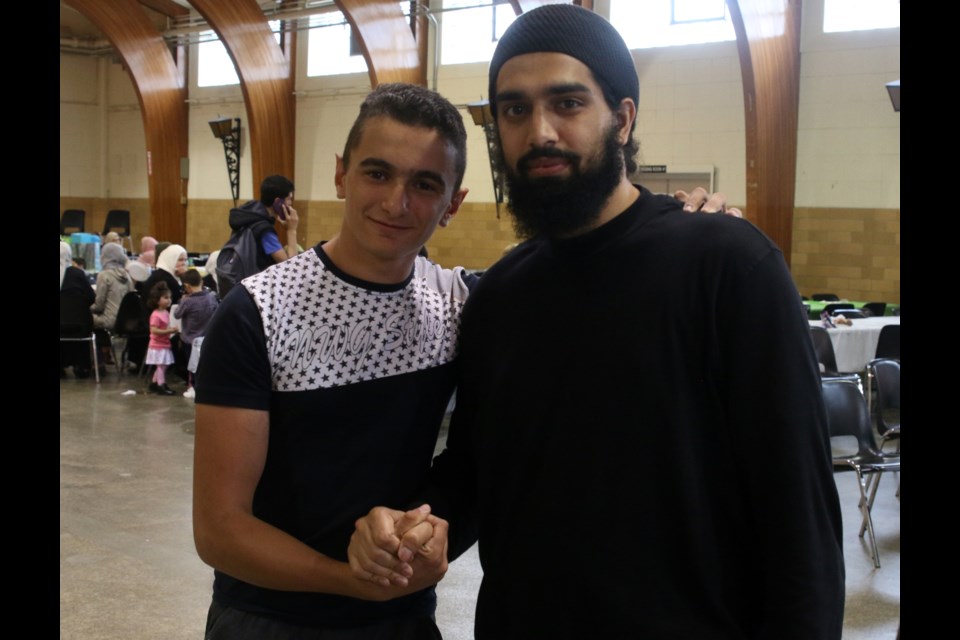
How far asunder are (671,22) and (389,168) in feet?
41.5

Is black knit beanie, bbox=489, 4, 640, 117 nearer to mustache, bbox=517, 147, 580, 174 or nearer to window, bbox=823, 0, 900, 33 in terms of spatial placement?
mustache, bbox=517, 147, 580, 174

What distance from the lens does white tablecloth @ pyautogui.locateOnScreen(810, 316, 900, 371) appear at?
795 cm

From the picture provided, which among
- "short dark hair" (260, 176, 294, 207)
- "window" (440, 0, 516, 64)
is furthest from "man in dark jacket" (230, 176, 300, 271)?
"window" (440, 0, 516, 64)

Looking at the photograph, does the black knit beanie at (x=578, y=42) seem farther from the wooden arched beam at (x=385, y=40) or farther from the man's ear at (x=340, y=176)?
the wooden arched beam at (x=385, y=40)

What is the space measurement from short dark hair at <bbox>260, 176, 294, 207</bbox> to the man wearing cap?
4.93m

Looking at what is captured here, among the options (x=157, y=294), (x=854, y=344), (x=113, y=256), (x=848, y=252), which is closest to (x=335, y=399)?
(x=854, y=344)

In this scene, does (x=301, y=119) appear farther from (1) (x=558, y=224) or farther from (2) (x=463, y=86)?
(1) (x=558, y=224)

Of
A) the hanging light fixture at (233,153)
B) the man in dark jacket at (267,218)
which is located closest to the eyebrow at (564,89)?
the man in dark jacket at (267,218)

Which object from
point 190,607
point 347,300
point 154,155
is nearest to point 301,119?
point 154,155

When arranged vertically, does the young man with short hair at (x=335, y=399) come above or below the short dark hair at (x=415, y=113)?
below

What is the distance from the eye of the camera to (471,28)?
49.6 feet

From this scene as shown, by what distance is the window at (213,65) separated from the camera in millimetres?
19062

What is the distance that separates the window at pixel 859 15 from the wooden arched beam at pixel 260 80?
29.9 feet

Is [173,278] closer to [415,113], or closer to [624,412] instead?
[415,113]
